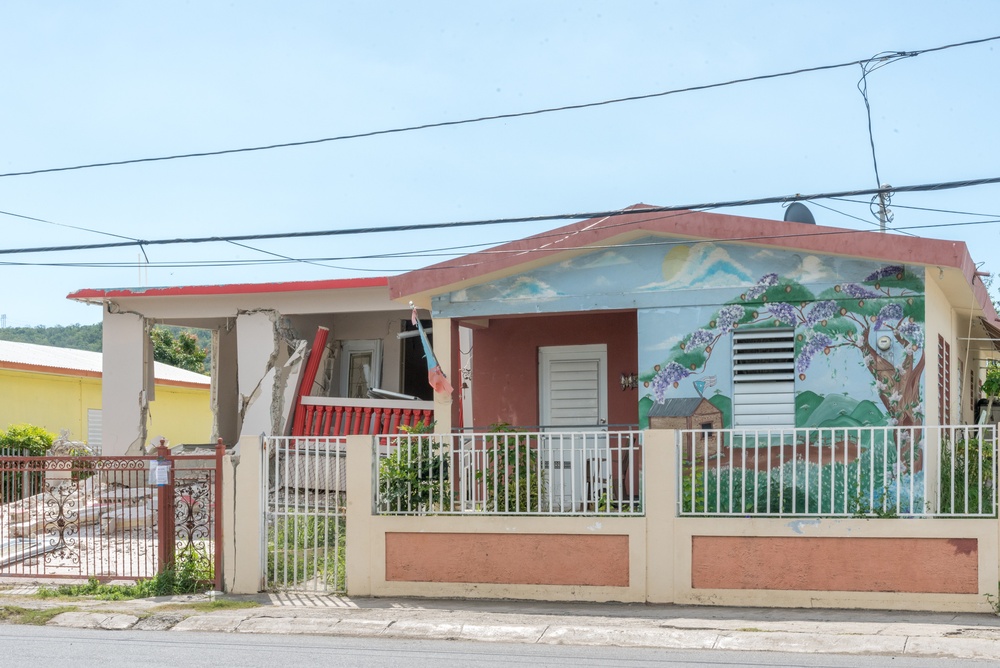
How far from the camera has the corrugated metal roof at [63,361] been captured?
25.5 meters

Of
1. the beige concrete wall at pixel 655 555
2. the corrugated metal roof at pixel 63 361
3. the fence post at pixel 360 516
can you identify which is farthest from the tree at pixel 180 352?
the fence post at pixel 360 516

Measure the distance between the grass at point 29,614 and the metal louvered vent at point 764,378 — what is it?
722 cm

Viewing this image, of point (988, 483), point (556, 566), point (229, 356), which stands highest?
point (229, 356)

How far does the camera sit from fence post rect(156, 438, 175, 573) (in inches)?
470

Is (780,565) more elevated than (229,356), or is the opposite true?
(229,356)

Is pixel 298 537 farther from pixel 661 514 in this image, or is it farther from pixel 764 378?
pixel 764 378

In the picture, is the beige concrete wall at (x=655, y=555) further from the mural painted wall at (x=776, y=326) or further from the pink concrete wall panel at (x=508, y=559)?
the mural painted wall at (x=776, y=326)

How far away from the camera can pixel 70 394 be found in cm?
2656

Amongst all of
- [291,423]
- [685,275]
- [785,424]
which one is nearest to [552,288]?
[685,275]

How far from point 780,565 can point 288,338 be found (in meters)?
10.8

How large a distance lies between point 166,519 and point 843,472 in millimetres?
7032

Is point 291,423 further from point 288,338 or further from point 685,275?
point 685,275

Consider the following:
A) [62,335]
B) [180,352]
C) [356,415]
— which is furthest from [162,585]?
[62,335]

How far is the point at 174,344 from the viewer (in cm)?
4422
